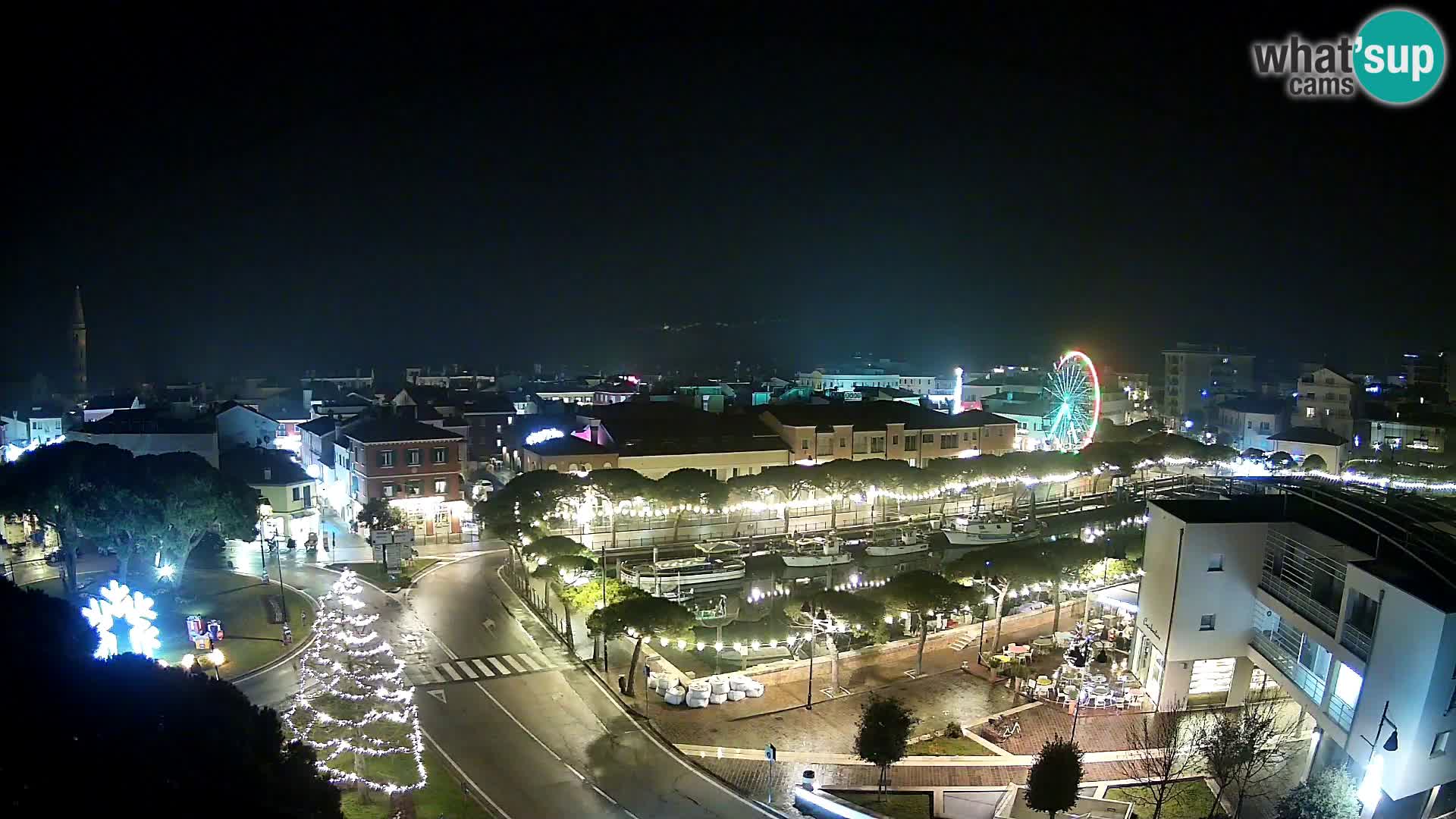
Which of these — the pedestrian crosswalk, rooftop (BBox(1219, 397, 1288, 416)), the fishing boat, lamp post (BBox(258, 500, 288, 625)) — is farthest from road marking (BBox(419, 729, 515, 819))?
rooftop (BBox(1219, 397, 1288, 416))

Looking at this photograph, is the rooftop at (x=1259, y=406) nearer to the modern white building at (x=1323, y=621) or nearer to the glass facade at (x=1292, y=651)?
the modern white building at (x=1323, y=621)

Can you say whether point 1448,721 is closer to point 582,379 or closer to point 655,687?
point 655,687

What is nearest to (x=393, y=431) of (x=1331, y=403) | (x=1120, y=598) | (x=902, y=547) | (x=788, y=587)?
(x=788, y=587)

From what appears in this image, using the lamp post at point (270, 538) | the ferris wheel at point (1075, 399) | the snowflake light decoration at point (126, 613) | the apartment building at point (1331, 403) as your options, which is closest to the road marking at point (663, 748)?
the lamp post at point (270, 538)

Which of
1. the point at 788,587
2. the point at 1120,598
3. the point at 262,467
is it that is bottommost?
the point at 788,587

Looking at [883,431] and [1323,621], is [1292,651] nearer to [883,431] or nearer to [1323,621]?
[1323,621]

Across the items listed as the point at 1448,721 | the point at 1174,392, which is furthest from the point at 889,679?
the point at 1174,392
